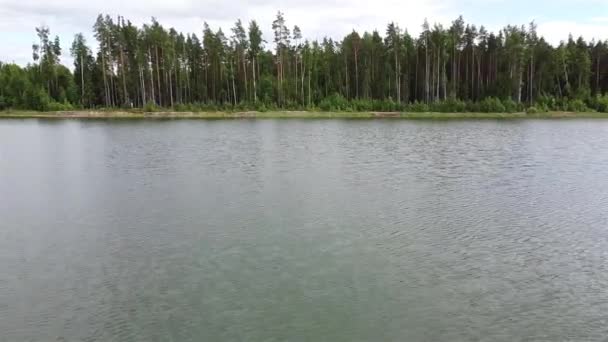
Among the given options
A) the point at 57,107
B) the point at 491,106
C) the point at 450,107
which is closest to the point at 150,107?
the point at 57,107

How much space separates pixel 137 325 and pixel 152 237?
15.9ft

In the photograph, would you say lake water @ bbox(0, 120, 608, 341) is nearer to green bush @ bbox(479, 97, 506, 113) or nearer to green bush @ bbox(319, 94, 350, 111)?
green bush @ bbox(479, 97, 506, 113)

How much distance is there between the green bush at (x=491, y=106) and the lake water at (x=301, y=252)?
164 ft

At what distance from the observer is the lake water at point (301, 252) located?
8.28 m

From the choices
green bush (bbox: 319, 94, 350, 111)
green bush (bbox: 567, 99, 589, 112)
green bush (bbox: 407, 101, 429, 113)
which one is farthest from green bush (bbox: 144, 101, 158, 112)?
green bush (bbox: 567, 99, 589, 112)

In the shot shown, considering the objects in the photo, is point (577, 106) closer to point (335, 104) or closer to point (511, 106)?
point (511, 106)

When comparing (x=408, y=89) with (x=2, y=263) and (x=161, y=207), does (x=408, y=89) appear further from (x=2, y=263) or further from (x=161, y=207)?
(x=2, y=263)

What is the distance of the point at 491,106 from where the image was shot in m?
72.6

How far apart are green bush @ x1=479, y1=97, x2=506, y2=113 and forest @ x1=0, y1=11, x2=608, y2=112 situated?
1.57 feet

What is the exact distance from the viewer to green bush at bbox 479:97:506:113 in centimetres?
7206

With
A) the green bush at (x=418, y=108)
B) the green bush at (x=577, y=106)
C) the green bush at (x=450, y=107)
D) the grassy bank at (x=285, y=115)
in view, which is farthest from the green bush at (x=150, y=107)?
the green bush at (x=577, y=106)

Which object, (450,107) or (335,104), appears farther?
(335,104)

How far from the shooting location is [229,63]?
8194 centimetres

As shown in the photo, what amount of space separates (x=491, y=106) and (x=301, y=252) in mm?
67467
